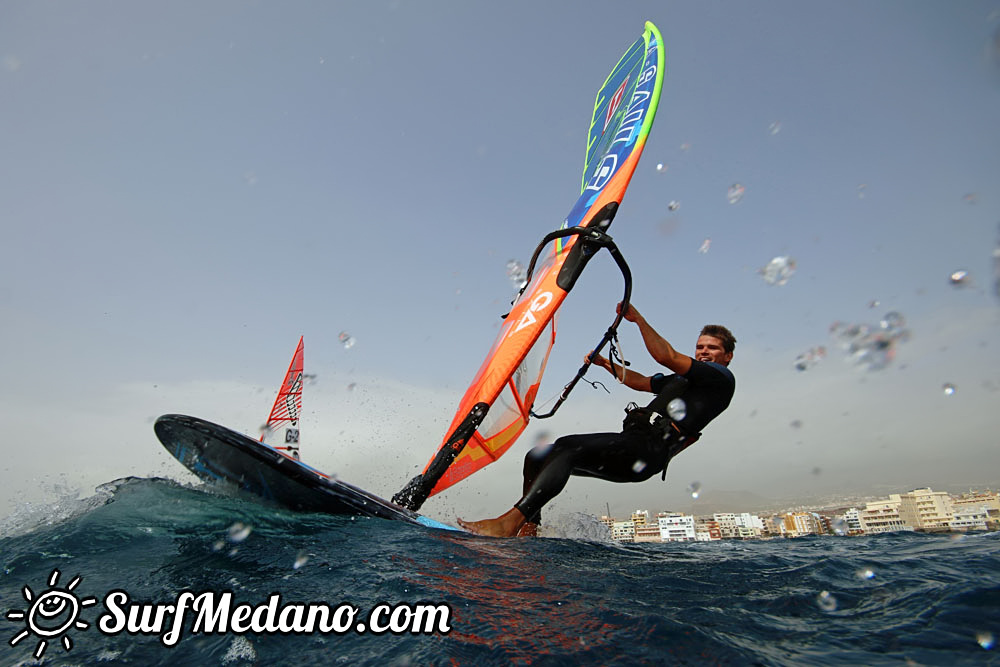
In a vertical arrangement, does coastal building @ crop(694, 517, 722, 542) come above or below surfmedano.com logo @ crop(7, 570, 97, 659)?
above

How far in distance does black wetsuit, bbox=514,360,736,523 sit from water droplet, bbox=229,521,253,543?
2.41m

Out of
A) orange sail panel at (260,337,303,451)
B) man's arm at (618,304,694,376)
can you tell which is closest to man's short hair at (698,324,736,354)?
man's arm at (618,304,694,376)

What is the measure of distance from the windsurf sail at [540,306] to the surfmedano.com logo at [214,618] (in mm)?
2159

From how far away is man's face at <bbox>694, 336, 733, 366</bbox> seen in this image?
5.34 metres

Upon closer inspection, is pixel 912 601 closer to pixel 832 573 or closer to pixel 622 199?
pixel 832 573

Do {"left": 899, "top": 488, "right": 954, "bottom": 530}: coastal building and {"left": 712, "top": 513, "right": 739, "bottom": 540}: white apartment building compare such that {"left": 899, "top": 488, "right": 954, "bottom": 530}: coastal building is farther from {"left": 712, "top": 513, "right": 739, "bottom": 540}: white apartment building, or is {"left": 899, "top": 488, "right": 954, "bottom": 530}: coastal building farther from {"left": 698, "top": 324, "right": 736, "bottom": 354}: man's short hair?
{"left": 698, "top": 324, "right": 736, "bottom": 354}: man's short hair

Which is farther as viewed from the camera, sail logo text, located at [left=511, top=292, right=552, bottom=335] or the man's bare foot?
sail logo text, located at [left=511, top=292, right=552, bottom=335]

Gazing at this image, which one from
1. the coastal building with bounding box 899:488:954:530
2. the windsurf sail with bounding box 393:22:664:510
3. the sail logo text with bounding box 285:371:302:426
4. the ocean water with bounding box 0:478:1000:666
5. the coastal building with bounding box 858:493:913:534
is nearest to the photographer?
the ocean water with bounding box 0:478:1000:666

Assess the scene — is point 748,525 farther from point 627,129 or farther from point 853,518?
point 627,129

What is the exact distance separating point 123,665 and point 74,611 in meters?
0.85

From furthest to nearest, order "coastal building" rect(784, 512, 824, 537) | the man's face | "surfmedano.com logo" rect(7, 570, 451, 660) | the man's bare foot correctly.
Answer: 1. "coastal building" rect(784, 512, 824, 537)
2. the man's face
3. the man's bare foot
4. "surfmedano.com logo" rect(7, 570, 451, 660)

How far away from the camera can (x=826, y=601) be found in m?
2.66

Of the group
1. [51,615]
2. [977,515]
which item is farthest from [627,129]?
[51,615]

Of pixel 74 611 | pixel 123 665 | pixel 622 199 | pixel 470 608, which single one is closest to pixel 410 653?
pixel 470 608
